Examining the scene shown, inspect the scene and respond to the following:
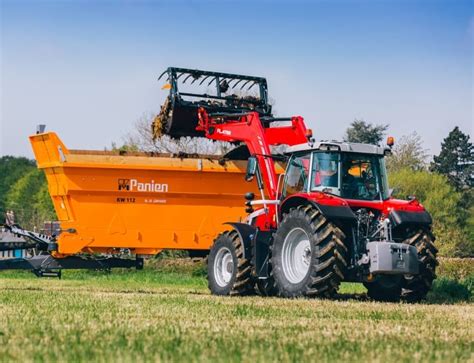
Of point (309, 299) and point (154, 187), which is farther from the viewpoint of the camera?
point (154, 187)

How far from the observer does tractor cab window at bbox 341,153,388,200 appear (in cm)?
1503

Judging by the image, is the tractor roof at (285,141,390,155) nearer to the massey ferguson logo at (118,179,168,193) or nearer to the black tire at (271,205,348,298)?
the black tire at (271,205,348,298)

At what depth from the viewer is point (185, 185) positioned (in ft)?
58.4

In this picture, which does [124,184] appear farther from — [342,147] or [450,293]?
[450,293]

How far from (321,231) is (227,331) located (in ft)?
19.7

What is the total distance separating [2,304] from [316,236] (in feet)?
15.9

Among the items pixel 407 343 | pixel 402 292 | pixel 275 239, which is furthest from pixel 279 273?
pixel 407 343

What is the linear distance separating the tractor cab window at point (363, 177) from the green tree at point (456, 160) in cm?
6204

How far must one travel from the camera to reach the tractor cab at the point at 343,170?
1500 centimetres

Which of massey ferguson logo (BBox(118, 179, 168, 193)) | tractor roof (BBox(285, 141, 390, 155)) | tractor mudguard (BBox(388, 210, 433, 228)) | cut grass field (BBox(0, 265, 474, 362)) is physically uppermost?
tractor roof (BBox(285, 141, 390, 155))

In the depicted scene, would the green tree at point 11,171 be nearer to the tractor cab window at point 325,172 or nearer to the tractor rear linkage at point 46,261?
the tractor rear linkage at point 46,261

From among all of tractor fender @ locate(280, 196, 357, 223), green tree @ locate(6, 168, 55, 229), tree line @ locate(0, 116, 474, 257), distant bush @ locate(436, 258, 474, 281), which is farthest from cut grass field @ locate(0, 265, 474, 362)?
green tree @ locate(6, 168, 55, 229)

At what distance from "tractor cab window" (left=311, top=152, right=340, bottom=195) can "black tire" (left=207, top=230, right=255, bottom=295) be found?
74.3 inches

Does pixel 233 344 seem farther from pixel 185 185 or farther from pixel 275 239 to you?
pixel 185 185
